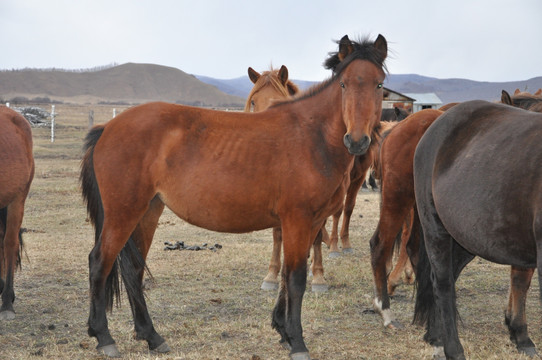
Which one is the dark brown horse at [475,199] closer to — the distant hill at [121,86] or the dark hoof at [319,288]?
the dark hoof at [319,288]

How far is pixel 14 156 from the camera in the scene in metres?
5.63

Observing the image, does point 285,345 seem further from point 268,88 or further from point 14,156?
point 14,156

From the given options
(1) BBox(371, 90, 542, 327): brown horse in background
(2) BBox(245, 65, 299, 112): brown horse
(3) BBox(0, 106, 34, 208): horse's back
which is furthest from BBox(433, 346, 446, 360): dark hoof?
(3) BBox(0, 106, 34, 208): horse's back

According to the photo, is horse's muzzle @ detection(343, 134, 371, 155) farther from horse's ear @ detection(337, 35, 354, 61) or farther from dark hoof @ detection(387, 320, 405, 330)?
dark hoof @ detection(387, 320, 405, 330)

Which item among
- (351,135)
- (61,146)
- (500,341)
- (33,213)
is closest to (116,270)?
(351,135)

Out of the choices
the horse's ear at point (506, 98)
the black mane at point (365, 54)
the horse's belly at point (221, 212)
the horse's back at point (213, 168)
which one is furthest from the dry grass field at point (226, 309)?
the black mane at point (365, 54)

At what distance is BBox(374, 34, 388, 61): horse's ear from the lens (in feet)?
14.1

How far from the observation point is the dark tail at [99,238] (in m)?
4.52

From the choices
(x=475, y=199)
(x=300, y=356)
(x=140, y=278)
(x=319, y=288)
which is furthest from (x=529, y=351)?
(x=140, y=278)

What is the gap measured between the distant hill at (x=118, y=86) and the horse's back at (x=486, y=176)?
356ft

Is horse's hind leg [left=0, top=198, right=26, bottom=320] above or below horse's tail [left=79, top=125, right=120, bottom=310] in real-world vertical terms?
below

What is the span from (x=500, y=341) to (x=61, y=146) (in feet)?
74.4

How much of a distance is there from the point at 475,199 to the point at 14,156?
180 inches

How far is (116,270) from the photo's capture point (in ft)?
15.0
